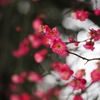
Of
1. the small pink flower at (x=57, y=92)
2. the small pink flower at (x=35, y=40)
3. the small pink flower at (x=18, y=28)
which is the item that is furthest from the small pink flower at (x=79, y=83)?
the small pink flower at (x=18, y=28)

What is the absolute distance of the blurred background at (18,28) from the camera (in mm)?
1073

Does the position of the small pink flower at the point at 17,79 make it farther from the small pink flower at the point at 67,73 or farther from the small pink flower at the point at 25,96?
the small pink flower at the point at 67,73

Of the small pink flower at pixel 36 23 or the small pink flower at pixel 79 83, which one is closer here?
the small pink flower at pixel 79 83

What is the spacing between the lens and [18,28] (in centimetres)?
112

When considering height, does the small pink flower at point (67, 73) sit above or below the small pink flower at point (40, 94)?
above

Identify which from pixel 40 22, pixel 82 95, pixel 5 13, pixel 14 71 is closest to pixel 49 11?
pixel 40 22

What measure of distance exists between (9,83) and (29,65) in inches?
5.3

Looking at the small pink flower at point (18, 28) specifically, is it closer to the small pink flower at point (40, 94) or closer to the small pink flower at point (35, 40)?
the small pink flower at point (35, 40)

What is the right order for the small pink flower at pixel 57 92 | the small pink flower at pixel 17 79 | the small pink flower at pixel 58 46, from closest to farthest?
the small pink flower at pixel 58 46 → the small pink flower at pixel 57 92 → the small pink flower at pixel 17 79

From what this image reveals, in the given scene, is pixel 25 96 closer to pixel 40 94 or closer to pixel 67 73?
pixel 40 94

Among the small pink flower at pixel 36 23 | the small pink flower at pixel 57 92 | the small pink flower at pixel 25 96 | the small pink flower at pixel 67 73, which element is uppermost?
the small pink flower at pixel 67 73

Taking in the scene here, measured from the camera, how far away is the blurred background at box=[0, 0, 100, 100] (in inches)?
42.3

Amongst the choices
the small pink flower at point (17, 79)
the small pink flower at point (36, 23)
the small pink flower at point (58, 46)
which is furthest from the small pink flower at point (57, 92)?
the small pink flower at point (58, 46)

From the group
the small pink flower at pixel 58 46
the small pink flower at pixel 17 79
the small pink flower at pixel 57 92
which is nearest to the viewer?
the small pink flower at pixel 58 46
